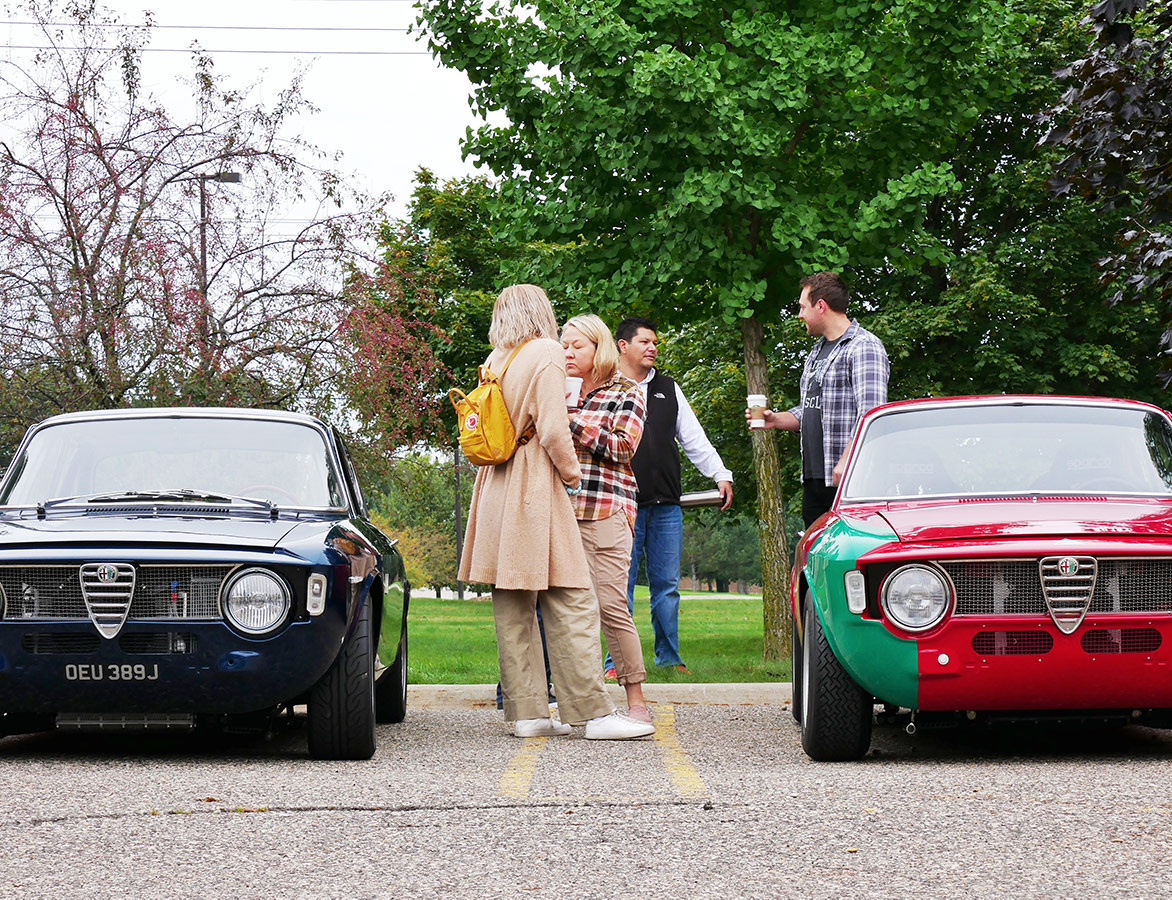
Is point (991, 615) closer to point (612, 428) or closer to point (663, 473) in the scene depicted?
point (612, 428)

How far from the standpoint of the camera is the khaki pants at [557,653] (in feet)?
22.9

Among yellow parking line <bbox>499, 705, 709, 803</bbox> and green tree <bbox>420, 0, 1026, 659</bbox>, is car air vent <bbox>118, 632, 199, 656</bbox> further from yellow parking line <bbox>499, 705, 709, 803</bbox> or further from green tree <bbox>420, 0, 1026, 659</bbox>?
green tree <bbox>420, 0, 1026, 659</bbox>

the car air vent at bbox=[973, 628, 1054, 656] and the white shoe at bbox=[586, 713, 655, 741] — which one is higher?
the car air vent at bbox=[973, 628, 1054, 656]

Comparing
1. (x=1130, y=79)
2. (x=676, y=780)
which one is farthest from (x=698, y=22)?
(x=676, y=780)

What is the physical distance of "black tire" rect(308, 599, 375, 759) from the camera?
6.08 m

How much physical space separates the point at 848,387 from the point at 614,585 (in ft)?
5.68

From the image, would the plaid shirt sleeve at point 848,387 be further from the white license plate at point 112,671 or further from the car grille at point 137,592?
the white license plate at point 112,671

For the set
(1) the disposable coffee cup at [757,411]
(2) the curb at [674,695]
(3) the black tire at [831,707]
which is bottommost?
(2) the curb at [674,695]

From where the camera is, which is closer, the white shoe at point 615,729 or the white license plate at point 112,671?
the white license plate at point 112,671

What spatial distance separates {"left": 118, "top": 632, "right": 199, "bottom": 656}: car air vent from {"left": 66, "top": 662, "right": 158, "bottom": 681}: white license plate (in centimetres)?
5

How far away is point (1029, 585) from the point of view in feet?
18.5

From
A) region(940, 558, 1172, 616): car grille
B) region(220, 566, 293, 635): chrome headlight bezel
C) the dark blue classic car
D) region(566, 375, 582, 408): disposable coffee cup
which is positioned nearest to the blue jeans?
region(566, 375, 582, 408): disposable coffee cup

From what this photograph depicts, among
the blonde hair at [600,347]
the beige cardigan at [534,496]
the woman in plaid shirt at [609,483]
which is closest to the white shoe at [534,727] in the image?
the woman in plaid shirt at [609,483]

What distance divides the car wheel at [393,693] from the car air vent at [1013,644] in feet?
10.4
